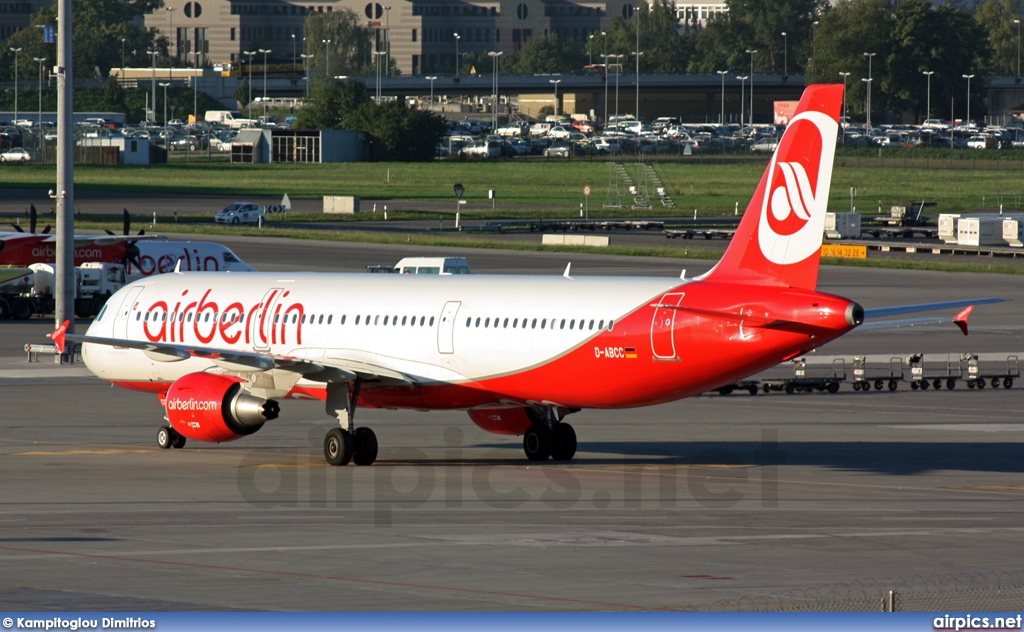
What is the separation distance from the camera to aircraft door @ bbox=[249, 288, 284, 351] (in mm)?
34344

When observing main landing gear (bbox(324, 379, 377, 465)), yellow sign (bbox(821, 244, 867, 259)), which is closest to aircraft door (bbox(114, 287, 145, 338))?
main landing gear (bbox(324, 379, 377, 465))

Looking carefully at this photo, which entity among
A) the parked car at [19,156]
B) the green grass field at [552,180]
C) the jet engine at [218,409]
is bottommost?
the jet engine at [218,409]

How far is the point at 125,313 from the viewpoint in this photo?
3706 cm

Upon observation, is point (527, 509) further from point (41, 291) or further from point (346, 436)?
point (41, 291)

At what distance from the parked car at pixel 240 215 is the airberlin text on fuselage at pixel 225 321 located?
75.7m

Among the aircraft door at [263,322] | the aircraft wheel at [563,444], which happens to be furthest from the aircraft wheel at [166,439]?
the aircraft wheel at [563,444]

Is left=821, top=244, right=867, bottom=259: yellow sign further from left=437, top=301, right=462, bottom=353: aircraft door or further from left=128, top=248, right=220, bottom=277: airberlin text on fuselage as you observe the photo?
left=437, top=301, right=462, bottom=353: aircraft door

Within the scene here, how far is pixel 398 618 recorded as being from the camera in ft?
35.7

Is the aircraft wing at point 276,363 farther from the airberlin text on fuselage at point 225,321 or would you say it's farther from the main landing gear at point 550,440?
the main landing gear at point 550,440
